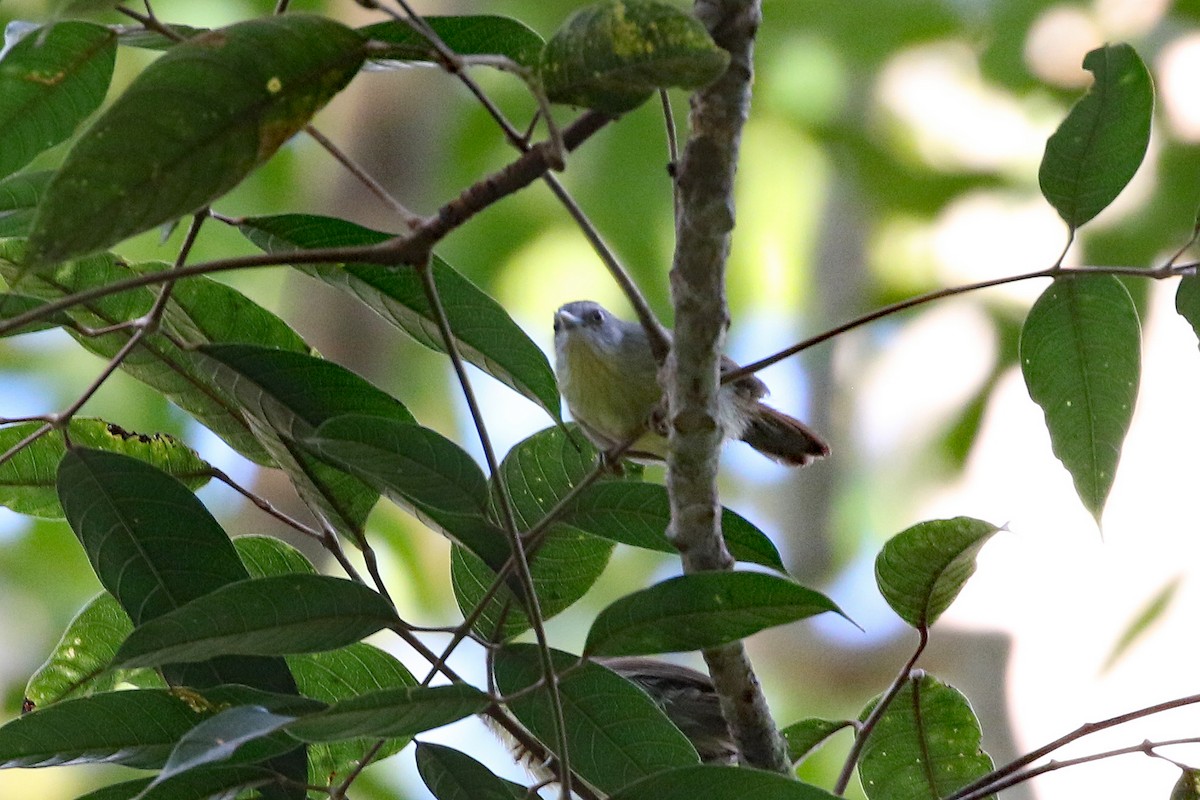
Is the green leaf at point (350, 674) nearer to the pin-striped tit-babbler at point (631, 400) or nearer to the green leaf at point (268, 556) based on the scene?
the green leaf at point (268, 556)

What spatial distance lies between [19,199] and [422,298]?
0.53m

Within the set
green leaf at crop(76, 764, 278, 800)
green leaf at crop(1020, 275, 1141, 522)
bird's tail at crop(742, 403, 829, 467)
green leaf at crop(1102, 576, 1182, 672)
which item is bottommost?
green leaf at crop(76, 764, 278, 800)

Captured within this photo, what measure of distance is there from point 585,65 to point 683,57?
0.29 feet

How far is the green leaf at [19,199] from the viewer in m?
1.61

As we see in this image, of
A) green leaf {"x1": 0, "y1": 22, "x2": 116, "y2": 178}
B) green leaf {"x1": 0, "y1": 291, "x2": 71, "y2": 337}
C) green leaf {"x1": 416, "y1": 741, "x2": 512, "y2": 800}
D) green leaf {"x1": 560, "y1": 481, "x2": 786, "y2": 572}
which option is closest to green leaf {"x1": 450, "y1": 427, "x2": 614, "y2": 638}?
green leaf {"x1": 560, "y1": 481, "x2": 786, "y2": 572}

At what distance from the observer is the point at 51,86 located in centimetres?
142

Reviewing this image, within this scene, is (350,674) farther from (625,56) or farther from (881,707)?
(625,56)

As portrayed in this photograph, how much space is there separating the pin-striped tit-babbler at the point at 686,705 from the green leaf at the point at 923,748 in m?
0.57

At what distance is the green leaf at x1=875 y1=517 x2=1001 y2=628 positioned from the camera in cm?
154

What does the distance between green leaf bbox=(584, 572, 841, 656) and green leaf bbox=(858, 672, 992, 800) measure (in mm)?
617

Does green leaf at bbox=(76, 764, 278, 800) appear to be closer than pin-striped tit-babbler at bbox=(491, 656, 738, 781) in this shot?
Yes

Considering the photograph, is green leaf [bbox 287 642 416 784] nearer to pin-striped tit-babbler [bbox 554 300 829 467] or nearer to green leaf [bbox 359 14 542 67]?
green leaf [bbox 359 14 542 67]

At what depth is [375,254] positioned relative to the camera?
1.11 metres

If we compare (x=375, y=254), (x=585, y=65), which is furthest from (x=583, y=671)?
(x=585, y=65)
